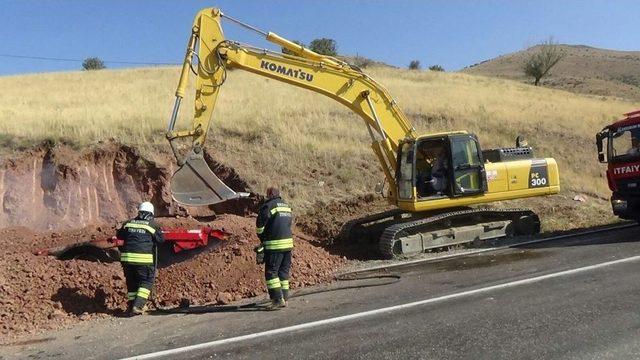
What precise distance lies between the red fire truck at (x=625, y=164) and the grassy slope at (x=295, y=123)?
15.8 ft

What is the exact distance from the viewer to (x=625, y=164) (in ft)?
40.6

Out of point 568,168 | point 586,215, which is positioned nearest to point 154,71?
point 568,168

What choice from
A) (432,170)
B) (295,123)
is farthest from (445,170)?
(295,123)

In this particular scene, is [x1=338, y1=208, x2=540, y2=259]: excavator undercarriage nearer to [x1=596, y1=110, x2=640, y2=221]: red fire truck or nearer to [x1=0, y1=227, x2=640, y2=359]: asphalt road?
[x1=596, y1=110, x2=640, y2=221]: red fire truck

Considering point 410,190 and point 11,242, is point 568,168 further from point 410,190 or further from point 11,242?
point 11,242

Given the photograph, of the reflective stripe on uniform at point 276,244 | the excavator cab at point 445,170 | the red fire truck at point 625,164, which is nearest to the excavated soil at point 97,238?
the reflective stripe on uniform at point 276,244

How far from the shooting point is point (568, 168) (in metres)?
22.6

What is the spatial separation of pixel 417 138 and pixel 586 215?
7.61 metres

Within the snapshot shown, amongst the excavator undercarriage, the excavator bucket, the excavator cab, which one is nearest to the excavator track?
the excavator undercarriage

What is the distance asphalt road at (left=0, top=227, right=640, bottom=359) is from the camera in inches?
230

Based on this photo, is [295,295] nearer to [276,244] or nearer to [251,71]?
[276,244]

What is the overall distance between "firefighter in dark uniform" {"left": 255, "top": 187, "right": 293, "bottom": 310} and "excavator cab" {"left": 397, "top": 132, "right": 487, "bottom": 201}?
4.66m

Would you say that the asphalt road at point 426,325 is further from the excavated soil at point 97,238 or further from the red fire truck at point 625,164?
the red fire truck at point 625,164

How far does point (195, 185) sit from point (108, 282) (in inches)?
88.4
